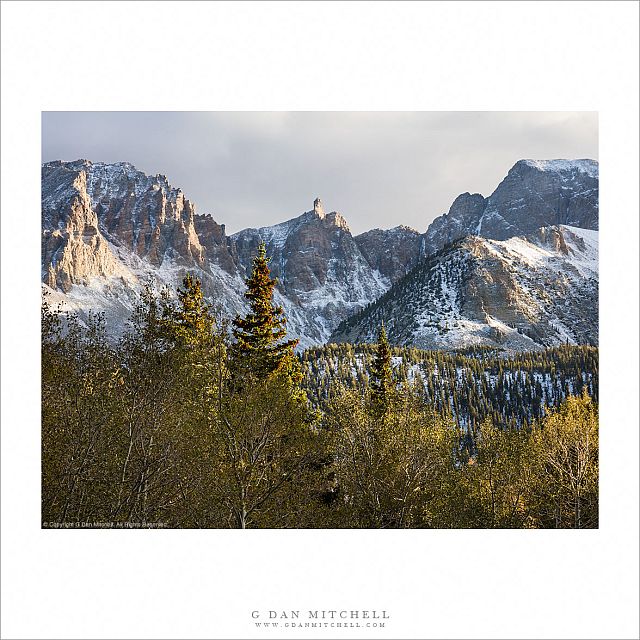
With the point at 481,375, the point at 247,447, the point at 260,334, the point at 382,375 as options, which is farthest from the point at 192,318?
the point at 481,375

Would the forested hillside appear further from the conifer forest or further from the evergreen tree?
the conifer forest

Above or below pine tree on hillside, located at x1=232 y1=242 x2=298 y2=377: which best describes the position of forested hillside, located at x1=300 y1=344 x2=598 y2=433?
below

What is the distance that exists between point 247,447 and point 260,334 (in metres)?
6.34

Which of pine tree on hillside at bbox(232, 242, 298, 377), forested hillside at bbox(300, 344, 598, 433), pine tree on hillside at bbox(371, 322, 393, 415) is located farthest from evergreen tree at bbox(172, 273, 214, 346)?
forested hillside at bbox(300, 344, 598, 433)

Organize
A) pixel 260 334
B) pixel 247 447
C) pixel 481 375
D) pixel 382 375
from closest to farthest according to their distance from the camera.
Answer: pixel 247 447
pixel 260 334
pixel 382 375
pixel 481 375

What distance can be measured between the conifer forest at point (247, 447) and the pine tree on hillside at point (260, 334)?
0.17 feet

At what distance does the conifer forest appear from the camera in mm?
15594

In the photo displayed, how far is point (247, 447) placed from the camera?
17.3 metres

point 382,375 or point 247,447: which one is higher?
point 382,375

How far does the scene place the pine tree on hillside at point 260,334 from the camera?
2245 centimetres

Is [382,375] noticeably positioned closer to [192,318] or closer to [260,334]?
[260,334]

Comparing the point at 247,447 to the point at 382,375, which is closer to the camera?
the point at 247,447

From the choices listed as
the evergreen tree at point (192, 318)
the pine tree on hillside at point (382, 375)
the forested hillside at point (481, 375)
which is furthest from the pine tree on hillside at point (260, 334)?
the forested hillside at point (481, 375)

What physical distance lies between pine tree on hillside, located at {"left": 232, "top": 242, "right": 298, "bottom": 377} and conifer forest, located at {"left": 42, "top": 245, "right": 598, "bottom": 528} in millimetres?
52
